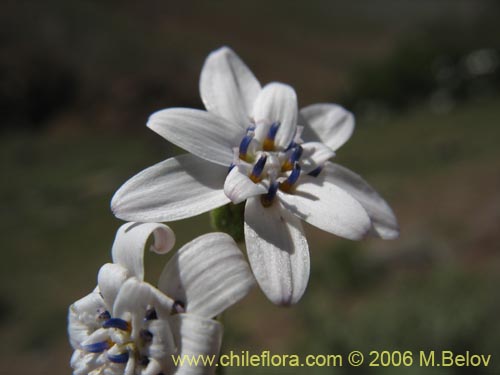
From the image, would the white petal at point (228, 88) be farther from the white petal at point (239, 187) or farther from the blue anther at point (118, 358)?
the blue anther at point (118, 358)

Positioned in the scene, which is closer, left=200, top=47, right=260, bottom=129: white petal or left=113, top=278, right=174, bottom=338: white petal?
left=113, top=278, right=174, bottom=338: white petal

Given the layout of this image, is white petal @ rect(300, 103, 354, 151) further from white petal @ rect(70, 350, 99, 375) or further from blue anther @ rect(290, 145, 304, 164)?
white petal @ rect(70, 350, 99, 375)

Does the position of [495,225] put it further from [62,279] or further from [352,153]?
[62,279]

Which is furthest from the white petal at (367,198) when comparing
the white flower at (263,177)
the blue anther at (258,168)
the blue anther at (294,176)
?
the blue anther at (258,168)

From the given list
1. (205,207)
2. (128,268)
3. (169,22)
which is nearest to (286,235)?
(205,207)

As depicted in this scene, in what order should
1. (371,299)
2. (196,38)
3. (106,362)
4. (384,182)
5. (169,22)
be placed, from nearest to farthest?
(106,362)
(371,299)
(384,182)
(196,38)
(169,22)

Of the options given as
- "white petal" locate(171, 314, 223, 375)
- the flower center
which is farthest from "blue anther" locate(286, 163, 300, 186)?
"white petal" locate(171, 314, 223, 375)

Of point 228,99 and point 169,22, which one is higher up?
point 169,22
